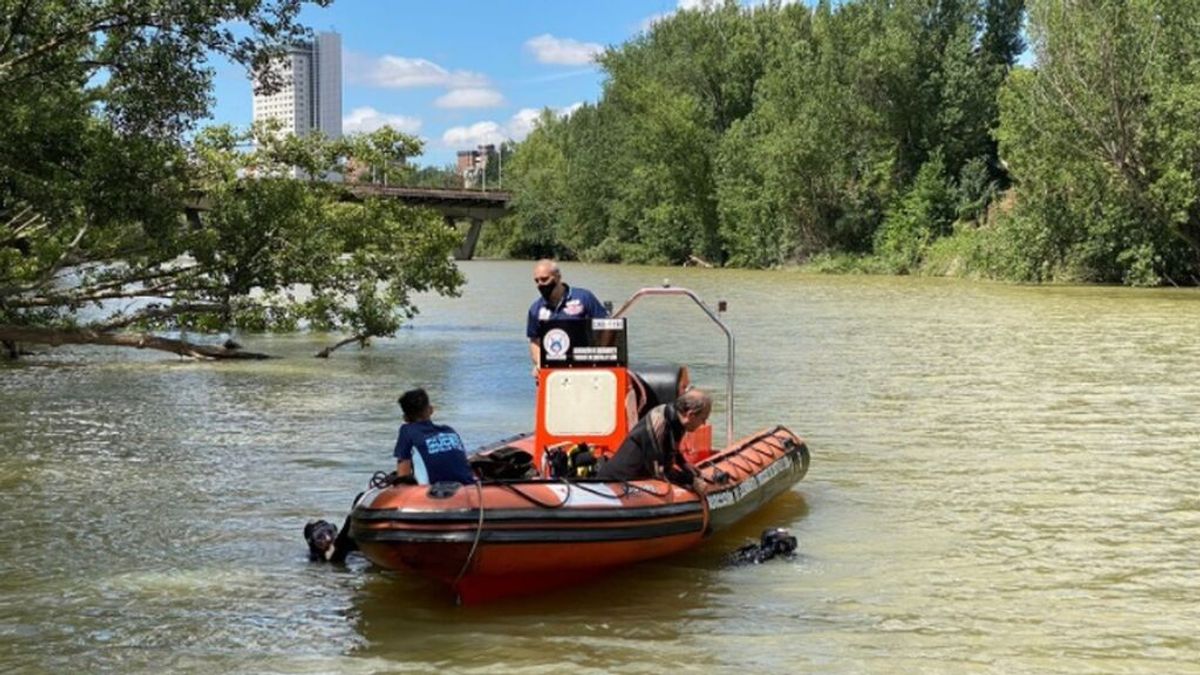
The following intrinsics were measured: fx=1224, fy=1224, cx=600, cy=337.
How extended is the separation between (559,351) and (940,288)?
3241cm

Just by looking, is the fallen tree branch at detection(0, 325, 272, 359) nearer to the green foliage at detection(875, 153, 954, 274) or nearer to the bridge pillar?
→ the green foliage at detection(875, 153, 954, 274)

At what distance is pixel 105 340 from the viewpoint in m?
17.3

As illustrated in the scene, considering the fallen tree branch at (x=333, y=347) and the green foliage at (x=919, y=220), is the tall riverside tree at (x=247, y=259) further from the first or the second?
the green foliage at (x=919, y=220)

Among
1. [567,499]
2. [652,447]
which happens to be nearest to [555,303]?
[652,447]

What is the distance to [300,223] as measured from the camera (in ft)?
60.0

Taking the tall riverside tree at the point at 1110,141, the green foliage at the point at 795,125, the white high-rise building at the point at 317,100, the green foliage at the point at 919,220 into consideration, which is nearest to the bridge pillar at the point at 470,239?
the green foliage at the point at 795,125

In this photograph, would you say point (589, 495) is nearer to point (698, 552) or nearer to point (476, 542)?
point (476, 542)

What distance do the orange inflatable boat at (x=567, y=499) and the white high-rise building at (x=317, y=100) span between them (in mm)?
13483

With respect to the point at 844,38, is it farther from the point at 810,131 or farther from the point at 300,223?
the point at 300,223

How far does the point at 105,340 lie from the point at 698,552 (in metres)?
12.2

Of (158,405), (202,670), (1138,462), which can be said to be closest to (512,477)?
(202,670)

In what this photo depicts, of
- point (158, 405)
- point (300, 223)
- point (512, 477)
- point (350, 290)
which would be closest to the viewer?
point (512, 477)

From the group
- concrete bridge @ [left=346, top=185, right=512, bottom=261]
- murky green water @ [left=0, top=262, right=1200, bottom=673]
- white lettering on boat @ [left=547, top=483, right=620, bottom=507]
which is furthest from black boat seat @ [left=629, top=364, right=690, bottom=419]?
concrete bridge @ [left=346, top=185, right=512, bottom=261]

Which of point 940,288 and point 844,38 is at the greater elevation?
point 844,38
